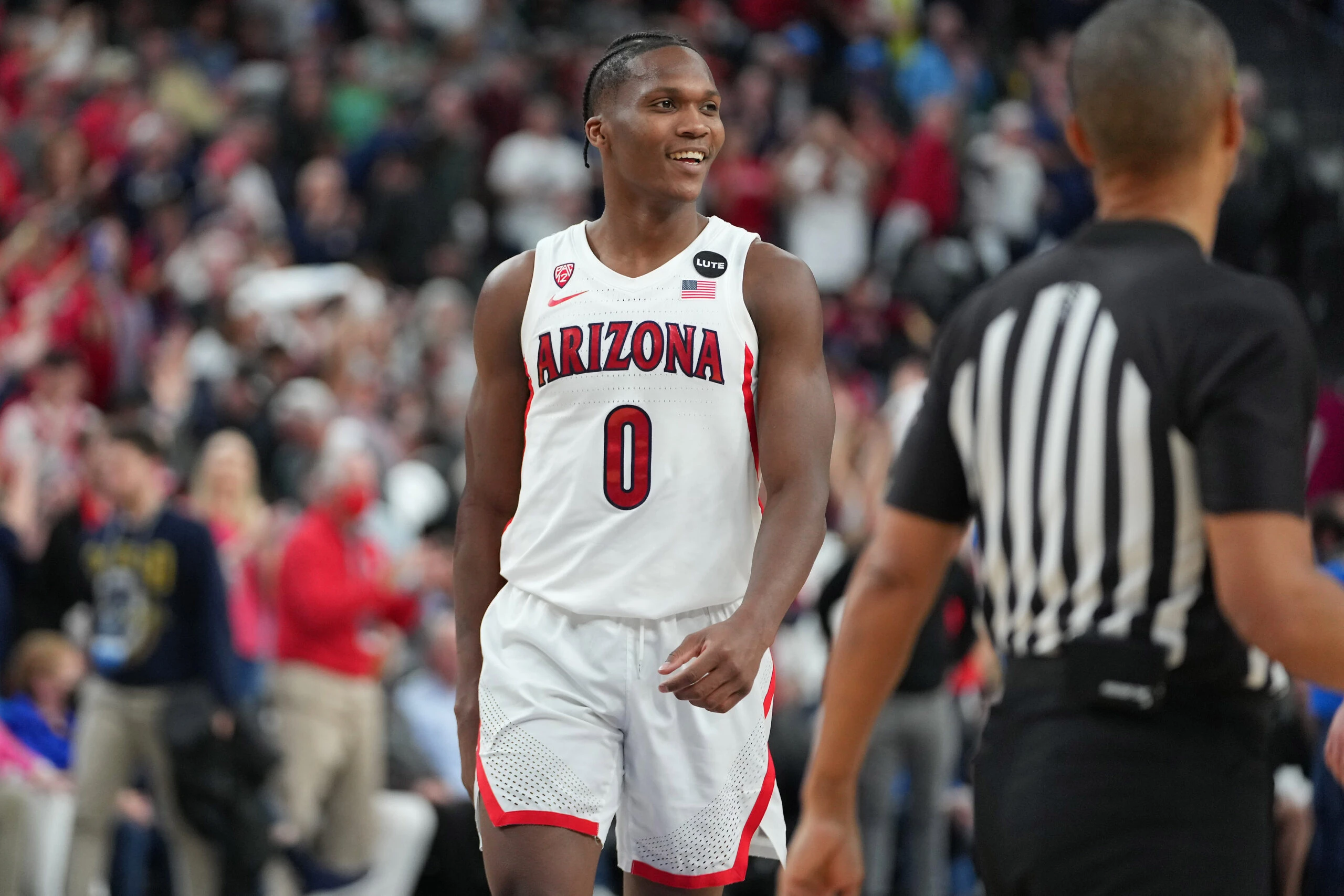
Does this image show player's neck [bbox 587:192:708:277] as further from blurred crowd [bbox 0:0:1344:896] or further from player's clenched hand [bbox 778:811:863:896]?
blurred crowd [bbox 0:0:1344:896]

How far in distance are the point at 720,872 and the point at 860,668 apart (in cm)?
104

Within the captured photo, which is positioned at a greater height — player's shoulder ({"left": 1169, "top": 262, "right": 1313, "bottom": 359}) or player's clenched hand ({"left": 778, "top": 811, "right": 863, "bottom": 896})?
player's shoulder ({"left": 1169, "top": 262, "right": 1313, "bottom": 359})

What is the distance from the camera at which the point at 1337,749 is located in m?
2.96

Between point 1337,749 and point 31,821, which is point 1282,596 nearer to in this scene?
point 1337,749

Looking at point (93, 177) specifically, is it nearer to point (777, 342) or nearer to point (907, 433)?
point (777, 342)

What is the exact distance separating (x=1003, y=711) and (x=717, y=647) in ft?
2.88

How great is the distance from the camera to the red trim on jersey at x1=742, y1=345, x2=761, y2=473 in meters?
4.18

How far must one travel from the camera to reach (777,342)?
4.18m

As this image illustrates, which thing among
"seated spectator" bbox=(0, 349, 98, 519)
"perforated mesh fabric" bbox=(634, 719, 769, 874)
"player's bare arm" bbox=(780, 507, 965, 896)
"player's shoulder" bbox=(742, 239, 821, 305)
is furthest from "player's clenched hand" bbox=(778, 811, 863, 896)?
"seated spectator" bbox=(0, 349, 98, 519)

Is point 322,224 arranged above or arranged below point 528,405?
above

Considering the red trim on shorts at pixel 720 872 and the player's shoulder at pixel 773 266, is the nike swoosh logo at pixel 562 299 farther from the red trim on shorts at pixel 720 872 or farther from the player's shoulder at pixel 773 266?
the red trim on shorts at pixel 720 872

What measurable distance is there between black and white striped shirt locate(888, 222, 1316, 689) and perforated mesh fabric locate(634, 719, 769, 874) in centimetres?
120

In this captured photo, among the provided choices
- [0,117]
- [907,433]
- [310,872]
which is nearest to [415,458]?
[310,872]

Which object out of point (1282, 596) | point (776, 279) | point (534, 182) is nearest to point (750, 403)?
point (776, 279)
